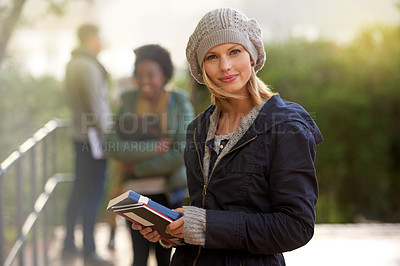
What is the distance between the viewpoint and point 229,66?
123 centimetres

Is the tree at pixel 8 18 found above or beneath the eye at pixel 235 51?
above

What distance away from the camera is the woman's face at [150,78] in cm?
229

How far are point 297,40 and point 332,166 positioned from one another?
2.52 m

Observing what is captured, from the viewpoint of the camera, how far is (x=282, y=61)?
356 inches

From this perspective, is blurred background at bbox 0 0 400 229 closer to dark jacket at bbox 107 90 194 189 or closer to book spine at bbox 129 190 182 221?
dark jacket at bbox 107 90 194 189

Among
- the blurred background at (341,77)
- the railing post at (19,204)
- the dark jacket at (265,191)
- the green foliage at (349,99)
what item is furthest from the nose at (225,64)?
the green foliage at (349,99)

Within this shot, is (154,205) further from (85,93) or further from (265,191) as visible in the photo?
(85,93)

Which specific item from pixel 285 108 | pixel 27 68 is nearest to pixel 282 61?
pixel 27 68

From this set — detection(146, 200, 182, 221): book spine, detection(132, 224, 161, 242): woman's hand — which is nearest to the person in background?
detection(132, 224, 161, 242): woman's hand

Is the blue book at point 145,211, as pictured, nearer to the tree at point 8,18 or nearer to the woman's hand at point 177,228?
the woman's hand at point 177,228

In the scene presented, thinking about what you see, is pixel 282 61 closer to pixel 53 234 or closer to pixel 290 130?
pixel 53 234

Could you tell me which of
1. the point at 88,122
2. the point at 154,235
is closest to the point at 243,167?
the point at 154,235

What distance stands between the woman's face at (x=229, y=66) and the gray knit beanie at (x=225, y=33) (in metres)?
0.02

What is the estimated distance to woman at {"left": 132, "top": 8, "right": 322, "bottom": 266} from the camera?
3.73 ft
